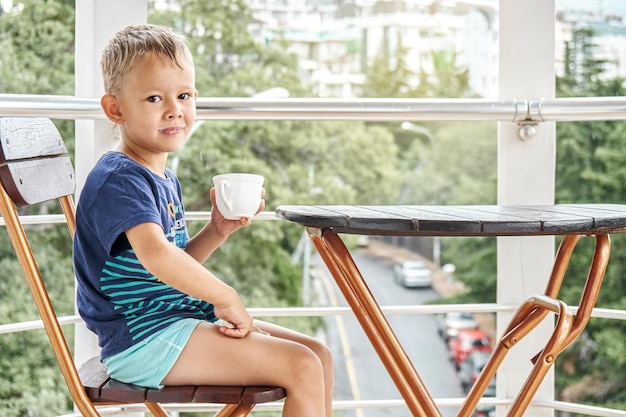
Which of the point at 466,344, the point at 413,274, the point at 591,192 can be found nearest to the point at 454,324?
the point at 466,344

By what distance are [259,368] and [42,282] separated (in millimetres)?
406

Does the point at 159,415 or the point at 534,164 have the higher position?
the point at 534,164

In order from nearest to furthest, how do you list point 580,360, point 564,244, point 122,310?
1. point 122,310
2. point 564,244
3. point 580,360

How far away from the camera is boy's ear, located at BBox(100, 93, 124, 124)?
4.75 ft

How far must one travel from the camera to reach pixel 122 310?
1.38m

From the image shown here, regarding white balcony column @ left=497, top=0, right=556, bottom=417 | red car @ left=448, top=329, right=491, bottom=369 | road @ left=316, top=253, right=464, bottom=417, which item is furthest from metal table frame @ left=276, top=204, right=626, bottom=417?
red car @ left=448, top=329, right=491, bottom=369

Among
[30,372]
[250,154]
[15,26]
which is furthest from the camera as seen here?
[250,154]

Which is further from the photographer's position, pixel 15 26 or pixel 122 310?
pixel 15 26

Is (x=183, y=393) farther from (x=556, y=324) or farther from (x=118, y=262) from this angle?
(x=556, y=324)

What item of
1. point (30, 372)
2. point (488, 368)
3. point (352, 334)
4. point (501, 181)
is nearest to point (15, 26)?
point (30, 372)

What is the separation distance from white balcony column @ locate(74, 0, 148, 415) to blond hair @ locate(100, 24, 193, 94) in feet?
1.80

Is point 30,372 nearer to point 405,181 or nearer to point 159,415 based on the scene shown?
point 159,415

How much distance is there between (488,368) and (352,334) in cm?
707

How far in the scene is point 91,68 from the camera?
203cm
